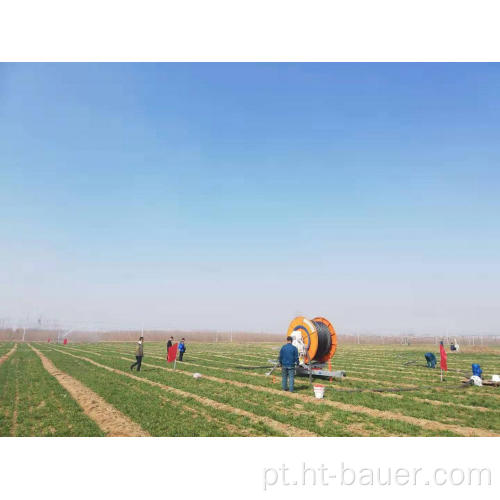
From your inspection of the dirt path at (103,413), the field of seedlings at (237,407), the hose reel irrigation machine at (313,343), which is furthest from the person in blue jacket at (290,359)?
the dirt path at (103,413)

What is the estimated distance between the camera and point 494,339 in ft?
255

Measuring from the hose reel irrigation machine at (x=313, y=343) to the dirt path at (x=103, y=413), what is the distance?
31.6ft

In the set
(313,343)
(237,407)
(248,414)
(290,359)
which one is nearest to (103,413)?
(237,407)

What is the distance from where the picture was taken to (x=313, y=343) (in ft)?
61.0

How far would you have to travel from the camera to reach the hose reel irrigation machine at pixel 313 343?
18609 mm

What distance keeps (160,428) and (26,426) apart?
3.52 metres

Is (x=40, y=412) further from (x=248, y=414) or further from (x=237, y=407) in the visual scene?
(x=248, y=414)

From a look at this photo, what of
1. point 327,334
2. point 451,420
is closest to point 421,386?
point 327,334

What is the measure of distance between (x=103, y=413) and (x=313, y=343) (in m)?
10.6

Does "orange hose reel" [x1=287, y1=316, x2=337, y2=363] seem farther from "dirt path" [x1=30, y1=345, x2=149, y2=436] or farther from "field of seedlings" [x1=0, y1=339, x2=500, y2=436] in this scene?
"dirt path" [x1=30, y1=345, x2=149, y2=436]

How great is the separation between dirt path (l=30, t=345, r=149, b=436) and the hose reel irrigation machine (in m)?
9.65

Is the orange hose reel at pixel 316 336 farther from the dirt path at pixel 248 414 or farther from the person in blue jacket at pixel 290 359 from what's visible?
the dirt path at pixel 248 414

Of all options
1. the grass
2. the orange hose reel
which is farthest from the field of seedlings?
the orange hose reel

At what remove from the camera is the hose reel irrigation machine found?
61.1ft
